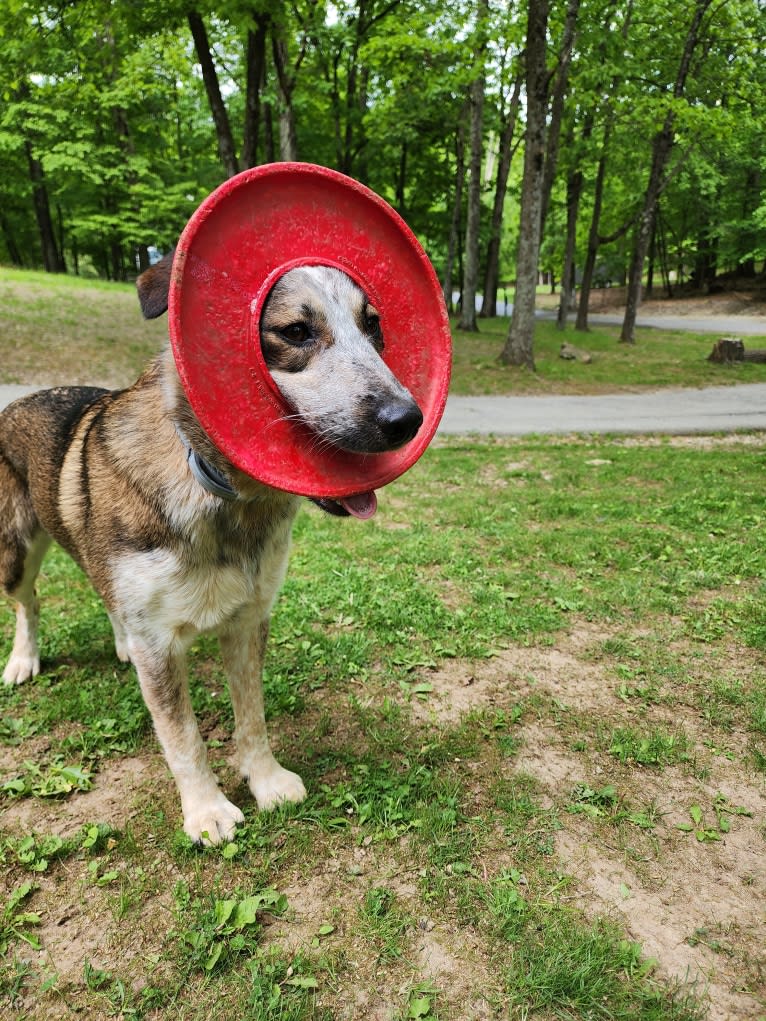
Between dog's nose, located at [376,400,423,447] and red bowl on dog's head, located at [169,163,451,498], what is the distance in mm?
212

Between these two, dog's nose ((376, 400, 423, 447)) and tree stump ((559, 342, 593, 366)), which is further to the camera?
tree stump ((559, 342, 593, 366))

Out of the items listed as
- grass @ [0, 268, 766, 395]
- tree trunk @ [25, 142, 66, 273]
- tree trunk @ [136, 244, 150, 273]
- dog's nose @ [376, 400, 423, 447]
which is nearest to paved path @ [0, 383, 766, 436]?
grass @ [0, 268, 766, 395]

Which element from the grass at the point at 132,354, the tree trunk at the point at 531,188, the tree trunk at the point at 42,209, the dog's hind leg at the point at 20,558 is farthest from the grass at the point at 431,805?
the tree trunk at the point at 42,209

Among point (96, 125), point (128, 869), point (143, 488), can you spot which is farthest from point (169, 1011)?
point (96, 125)

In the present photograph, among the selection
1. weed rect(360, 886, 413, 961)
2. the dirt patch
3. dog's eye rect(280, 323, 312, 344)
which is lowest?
the dirt patch

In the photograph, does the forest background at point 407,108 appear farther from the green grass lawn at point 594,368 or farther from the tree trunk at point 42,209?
the green grass lawn at point 594,368

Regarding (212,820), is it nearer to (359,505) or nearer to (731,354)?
(359,505)

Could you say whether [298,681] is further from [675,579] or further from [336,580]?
[675,579]

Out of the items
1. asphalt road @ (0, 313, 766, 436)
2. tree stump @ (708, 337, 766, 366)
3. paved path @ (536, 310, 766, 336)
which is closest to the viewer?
asphalt road @ (0, 313, 766, 436)

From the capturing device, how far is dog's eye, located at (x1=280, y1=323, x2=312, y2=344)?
2398mm

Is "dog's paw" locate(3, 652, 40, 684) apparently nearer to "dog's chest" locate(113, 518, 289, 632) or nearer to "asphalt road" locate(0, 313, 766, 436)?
"dog's chest" locate(113, 518, 289, 632)

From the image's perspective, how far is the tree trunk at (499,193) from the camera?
81.7ft

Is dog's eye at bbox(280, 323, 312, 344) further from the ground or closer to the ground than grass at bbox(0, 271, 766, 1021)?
further from the ground

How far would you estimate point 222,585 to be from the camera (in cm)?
271
